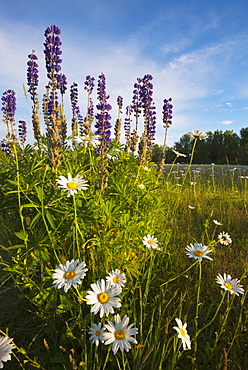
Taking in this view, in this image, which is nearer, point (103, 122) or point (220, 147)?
point (103, 122)

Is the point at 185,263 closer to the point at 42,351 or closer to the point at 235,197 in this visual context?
the point at 42,351

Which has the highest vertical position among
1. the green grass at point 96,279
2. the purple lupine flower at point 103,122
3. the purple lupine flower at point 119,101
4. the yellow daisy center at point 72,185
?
the purple lupine flower at point 119,101

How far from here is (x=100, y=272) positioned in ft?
6.48

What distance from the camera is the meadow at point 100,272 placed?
1351 millimetres

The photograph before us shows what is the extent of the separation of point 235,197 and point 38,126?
4.43 metres

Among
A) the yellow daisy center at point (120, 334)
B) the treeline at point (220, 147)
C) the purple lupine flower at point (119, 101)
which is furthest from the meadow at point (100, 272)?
the treeline at point (220, 147)

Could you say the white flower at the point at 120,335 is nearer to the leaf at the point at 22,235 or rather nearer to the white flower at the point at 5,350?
the white flower at the point at 5,350

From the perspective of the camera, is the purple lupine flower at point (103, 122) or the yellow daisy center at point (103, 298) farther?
the purple lupine flower at point (103, 122)

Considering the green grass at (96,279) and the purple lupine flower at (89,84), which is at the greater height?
the purple lupine flower at (89,84)

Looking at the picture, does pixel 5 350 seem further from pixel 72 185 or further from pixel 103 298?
pixel 72 185

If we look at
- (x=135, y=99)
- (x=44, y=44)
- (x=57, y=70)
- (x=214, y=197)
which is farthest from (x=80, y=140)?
(x=214, y=197)

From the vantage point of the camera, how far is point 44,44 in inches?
91.0

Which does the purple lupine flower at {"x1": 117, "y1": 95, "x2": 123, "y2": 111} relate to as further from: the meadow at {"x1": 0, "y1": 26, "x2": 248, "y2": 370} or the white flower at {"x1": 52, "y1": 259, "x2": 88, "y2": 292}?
the white flower at {"x1": 52, "y1": 259, "x2": 88, "y2": 292}

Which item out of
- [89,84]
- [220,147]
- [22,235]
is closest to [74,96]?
[89,84]
